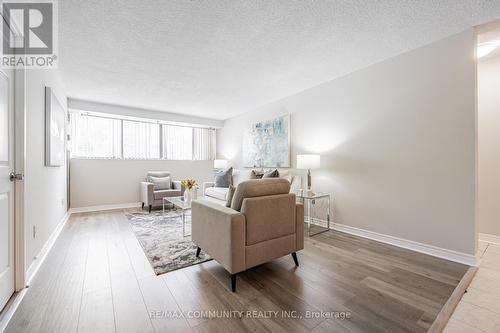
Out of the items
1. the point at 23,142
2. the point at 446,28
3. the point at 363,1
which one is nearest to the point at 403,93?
the point at 446,28

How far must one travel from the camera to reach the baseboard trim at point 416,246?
2.13m

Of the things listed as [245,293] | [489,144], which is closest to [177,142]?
[245,293]

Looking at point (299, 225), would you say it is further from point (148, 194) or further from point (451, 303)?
point (148, 194)

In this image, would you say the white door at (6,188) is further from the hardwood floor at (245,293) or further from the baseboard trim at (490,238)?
the baseboard trim at (490,238)

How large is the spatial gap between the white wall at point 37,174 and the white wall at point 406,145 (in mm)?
3592

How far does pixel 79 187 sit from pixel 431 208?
19.9 feet

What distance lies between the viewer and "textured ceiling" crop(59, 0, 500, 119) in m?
1.82

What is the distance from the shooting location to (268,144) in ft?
14.9

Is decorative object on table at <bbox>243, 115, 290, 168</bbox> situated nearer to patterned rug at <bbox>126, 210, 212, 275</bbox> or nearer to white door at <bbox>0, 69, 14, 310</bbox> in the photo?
patterned rug at <bbox>126, 210, 212, 275</bbox>

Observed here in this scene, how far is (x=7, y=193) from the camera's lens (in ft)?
5.06

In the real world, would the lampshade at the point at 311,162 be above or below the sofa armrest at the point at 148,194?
above

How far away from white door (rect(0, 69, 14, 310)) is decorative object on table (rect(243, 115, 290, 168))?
359cm

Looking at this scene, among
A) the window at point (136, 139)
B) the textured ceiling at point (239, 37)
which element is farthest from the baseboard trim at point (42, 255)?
the textured ceiling at point (239, 37)

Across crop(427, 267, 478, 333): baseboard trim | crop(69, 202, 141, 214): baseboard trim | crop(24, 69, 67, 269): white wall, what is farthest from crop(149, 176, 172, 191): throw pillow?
crop(427, 267, 478, 333): baseboard trim
